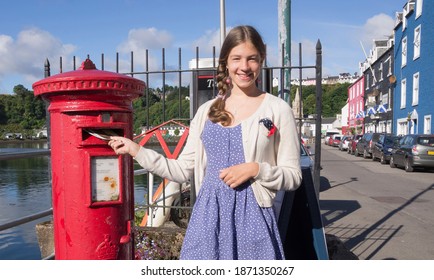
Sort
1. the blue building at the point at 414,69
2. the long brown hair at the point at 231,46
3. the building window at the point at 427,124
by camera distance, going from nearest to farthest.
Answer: the long brown hair at the point at 231,46, the building window at the point at 427,124, the blue building at the point at 414,69

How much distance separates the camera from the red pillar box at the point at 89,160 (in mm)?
1991

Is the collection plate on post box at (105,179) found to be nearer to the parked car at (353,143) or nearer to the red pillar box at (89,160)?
the red pillar box at (89,160)

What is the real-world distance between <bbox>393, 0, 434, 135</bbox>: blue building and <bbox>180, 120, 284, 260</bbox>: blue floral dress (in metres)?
22.3

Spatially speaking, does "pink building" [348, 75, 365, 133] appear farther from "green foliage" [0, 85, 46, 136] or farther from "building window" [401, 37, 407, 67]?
"green foliage" [0, 85, 46, 136]

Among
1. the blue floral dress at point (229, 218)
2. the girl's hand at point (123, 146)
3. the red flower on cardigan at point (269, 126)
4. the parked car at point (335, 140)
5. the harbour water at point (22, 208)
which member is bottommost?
the harbour water at point (22, 208)

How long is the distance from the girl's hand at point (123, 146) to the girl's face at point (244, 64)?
0.62 metres

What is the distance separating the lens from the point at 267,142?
1.83m

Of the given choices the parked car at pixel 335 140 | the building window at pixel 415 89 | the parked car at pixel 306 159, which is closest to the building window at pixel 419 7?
the building window at pixel 415 89

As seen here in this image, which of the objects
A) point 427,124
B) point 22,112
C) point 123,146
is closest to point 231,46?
point 123,146

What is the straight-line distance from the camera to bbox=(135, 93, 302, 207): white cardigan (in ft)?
5.90

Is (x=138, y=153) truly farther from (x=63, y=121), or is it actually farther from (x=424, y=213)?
(x=424, y=213)

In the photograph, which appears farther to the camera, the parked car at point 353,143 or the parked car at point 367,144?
the parked car at point 353,143

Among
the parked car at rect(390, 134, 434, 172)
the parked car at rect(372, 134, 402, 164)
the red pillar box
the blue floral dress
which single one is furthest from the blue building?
the red pillar box

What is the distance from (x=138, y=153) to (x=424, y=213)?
7632 millimetres
